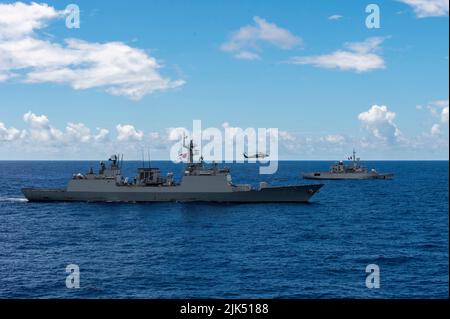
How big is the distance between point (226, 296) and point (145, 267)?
345 inches

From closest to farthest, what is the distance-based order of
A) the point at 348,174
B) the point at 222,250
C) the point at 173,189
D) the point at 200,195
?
the point at 222,250 → the point at 200,195 → the point at 173,189 → the point at 348,174

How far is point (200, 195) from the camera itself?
64688 millimetres

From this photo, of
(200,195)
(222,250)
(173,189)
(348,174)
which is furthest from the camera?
(348,174)

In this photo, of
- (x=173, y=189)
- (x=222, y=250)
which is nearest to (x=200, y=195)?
(x=173, y=189)

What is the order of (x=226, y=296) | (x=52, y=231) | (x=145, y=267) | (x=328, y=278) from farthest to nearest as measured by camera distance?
(x=52, y=231) < (x=145, y=267) < (x=328, y=278) < (x=226, y=296)

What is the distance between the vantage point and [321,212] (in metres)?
60.1

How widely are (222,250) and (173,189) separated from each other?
3079 centimetres

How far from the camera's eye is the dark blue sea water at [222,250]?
1035 inches

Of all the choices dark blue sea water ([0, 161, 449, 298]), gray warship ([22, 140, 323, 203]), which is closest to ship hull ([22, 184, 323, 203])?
gray warship ([22, 140, 323, 203])

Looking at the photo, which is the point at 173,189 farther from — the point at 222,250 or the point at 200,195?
the point at 222,250

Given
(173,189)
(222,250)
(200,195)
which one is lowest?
(222,250)
